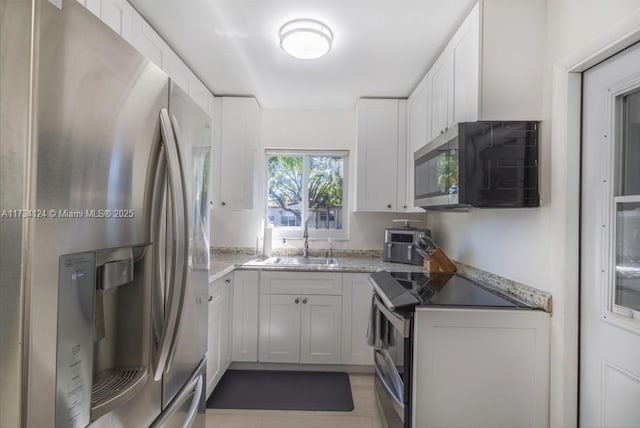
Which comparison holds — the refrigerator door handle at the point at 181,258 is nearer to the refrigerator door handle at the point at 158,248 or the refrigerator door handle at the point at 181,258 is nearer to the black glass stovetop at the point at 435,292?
the refrigerator door handle at the point at 158,248

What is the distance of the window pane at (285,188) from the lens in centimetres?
329

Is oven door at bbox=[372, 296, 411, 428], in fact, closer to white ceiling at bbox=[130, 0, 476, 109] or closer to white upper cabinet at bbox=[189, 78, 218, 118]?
white ceiling at bbox=[130, 0, 476, 109]

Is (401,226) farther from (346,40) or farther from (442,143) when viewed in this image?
(346,40)

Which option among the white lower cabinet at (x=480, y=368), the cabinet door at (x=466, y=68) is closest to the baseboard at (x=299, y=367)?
the white lower cabinet at (x=480, y=368)

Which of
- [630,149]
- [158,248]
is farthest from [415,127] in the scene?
[158,248]

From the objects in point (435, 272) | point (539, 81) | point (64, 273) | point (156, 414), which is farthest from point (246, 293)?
point (539, 81)

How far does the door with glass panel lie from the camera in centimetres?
112

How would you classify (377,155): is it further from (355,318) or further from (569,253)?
(569,253)

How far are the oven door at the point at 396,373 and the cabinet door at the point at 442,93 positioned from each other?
121cm

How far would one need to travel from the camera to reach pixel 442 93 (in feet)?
6.57

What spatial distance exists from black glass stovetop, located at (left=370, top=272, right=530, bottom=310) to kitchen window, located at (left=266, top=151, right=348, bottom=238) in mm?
1282

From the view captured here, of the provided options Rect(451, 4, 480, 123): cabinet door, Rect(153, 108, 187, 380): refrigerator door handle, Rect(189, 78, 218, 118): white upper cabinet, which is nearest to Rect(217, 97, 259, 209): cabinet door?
Rect(189, 78, 218, 118): white upper cabinet

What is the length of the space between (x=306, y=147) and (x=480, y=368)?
2.45 meters

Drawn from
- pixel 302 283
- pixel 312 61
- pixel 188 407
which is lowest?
pixel 188 407
